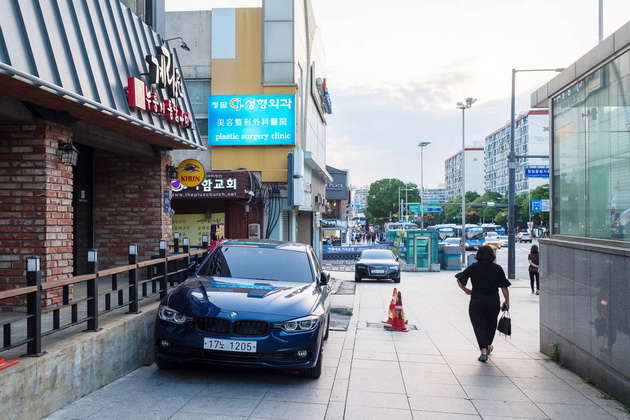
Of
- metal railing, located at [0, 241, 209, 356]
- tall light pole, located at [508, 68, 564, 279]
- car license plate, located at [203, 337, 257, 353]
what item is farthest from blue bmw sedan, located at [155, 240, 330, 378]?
tall light pole, located at [508, 68, 564, 279]

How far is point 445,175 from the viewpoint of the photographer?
19550 centimetres

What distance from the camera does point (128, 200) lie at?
10781mm

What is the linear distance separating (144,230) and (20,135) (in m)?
4.23

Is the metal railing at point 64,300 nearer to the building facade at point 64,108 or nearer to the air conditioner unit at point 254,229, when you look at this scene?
the building facade at point 64,108

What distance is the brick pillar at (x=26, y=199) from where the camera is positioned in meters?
6.79

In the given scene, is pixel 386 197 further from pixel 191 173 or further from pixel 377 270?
pixel 191 173

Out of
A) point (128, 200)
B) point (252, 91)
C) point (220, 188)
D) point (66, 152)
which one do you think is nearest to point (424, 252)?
point (252, 91)

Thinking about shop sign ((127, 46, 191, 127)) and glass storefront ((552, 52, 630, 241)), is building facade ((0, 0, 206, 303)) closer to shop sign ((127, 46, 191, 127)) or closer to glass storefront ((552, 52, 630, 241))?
shop sign ((127, 46, 191, 127))

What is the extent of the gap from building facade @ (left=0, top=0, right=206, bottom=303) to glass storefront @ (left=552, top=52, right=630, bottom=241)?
19.3ft

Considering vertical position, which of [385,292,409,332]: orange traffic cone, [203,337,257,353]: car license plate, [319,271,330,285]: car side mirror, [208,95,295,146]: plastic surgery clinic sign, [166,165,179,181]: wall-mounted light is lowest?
[385,292,409,332]: orange traffic cone

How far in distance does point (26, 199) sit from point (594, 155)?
6.82 meters

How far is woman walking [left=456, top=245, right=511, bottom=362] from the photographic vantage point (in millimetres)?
7680

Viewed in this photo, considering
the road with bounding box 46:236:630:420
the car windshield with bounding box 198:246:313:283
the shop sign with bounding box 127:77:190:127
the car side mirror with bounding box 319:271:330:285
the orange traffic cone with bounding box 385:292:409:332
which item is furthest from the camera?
the orange traffic cone with bounding box 385:292:409:332

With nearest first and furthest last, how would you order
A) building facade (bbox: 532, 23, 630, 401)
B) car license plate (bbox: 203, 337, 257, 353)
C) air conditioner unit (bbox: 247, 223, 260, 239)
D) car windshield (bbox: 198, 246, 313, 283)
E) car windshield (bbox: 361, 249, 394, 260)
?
car license plate (bbox: 203, 337, 257, 353) → building facade (bbox: 532, 23, 630, 401) → car windshield (bbox: 198, 246, 313, 283) → air conditioner unit (bbox: 247, 223, 260, 239) → car windshield (bbox: 361, 249, 394, 260)
